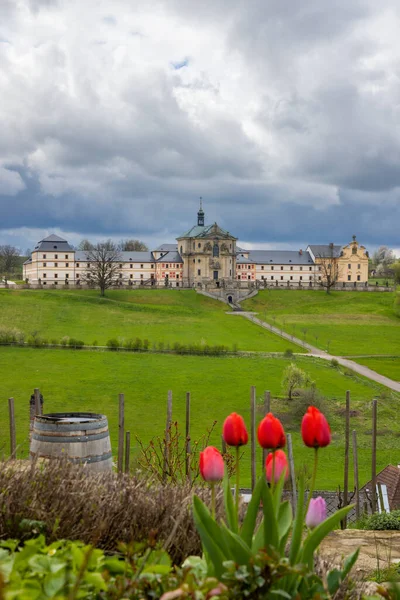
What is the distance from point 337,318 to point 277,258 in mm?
51185

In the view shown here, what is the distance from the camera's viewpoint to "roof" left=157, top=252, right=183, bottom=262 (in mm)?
129125

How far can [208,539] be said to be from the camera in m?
3.21

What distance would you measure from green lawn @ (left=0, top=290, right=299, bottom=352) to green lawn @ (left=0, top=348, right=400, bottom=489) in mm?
9779

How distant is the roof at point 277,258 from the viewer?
443ft

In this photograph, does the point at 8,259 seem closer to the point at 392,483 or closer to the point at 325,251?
the point at 325,251

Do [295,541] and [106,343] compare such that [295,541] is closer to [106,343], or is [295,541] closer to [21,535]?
[21,535]

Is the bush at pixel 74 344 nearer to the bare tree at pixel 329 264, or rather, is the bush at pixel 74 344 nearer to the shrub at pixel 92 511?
the shrub at pixel 92 511

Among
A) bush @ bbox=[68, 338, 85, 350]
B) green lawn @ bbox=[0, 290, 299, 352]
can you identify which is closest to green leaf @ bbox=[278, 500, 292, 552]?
bush @ bbox=[68, 338, 85, 350]

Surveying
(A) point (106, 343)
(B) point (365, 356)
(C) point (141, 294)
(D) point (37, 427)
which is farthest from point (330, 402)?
(C) point (141, 294)

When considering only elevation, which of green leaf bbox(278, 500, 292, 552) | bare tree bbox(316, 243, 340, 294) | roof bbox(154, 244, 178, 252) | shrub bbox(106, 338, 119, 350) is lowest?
shrub bbox(106, 338, 119, 350)

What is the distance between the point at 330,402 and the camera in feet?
127

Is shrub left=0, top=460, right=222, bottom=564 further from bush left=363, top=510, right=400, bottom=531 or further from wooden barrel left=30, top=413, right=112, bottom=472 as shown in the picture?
bush left=363, top=510, right=400, bottom=531

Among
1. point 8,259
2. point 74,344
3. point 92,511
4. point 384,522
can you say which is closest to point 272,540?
point 92,511

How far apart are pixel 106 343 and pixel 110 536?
5572 centimetres
